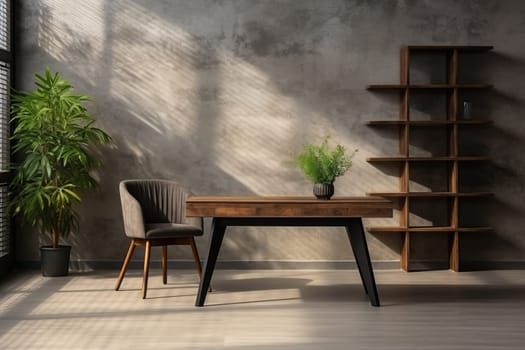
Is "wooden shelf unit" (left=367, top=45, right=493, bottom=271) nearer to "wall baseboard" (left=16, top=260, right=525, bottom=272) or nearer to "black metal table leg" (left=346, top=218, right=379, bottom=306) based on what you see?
"wall baseboard" (left=16, top=260, right=525, bottom=272)

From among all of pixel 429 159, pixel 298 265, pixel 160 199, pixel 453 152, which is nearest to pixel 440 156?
pixel 453 152

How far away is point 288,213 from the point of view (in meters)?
4.98

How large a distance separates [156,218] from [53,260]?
3.40 feet

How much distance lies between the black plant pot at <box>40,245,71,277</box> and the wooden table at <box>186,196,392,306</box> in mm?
1792

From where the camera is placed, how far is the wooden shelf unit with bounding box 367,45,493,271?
21.4 feet

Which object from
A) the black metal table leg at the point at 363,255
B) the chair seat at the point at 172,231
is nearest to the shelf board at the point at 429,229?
the black metal table leg at the point at 363,255

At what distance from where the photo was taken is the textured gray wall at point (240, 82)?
6.72 m

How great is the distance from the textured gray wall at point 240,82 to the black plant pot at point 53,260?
1.37ft

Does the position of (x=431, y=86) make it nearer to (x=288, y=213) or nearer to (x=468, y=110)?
(x=468, y=110)

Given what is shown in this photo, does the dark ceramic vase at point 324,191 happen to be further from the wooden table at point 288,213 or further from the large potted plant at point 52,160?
the large potted plant at point 52,160

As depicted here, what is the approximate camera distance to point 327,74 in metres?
6.77

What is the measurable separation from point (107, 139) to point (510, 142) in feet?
12.3

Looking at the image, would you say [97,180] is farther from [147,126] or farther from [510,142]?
[510,142]

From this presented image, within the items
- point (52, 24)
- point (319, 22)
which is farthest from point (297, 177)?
point (52, 24)
